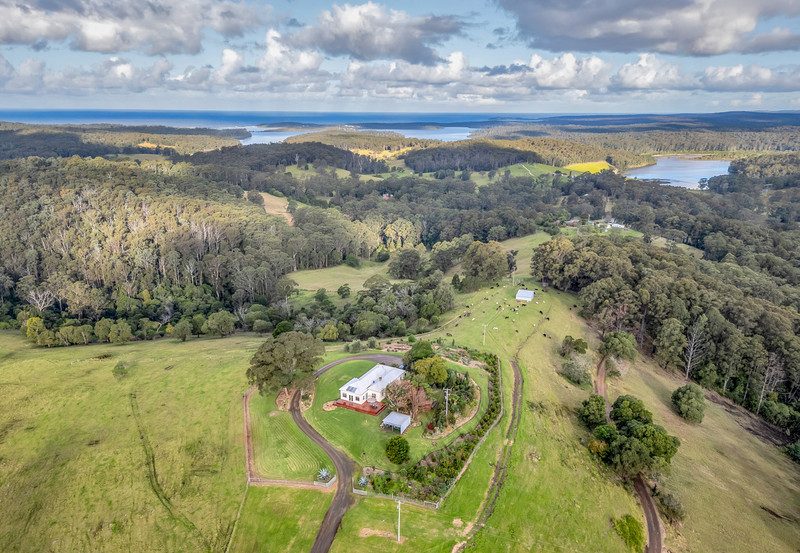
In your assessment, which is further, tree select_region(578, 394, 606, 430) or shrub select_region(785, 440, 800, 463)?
shrub select_region(785, 440, 800, 463)

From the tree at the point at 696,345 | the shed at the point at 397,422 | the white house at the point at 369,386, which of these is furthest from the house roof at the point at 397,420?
the tree at the point at 696,345

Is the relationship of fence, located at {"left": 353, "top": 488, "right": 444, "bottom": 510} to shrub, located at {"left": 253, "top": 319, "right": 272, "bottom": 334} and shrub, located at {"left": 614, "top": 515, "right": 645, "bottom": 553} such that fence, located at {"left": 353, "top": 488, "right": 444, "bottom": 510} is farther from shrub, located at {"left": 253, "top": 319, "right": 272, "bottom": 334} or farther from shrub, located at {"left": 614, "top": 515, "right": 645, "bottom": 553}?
shrub, located at {"left": 253, "top": 319, "right": 272, "bottom": 334}

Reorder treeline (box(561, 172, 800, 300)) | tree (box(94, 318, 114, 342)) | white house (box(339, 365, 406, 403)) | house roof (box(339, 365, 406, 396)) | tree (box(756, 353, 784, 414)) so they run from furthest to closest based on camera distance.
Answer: treeline (box(561, 172, 800, 300)) < tree (box(94, 318, 114, 342)) < tree (box(756, 353, 784, 414)) < house roof (box(339, 365, 406, 396)) < white house (box(339, 365, 406, 403))

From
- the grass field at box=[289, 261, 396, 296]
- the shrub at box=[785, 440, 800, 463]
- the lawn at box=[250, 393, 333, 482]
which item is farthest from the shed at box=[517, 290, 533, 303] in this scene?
the lawn at box=[250, 393, 333, 482]

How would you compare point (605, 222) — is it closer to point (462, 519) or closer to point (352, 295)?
point (352, 295)

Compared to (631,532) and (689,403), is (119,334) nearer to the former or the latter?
(631,532)
